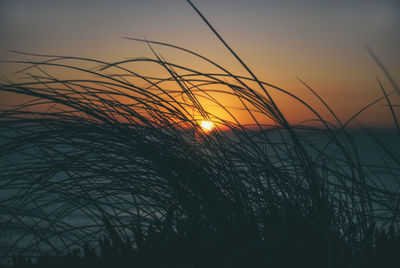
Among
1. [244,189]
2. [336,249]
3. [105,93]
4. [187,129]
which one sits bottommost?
[336,249]

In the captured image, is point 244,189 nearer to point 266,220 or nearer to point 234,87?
point 266,220

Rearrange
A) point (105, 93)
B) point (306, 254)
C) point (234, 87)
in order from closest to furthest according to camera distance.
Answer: point (306, 254) → point (234, 87) → point (105, 93)

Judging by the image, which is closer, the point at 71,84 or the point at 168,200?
the point at 168,200

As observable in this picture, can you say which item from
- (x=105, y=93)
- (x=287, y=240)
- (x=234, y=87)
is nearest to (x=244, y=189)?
(x=287, y=240)

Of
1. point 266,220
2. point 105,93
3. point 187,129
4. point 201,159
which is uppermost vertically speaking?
point 105,93

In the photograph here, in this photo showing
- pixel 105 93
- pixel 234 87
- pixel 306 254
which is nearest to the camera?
pixel 306 254

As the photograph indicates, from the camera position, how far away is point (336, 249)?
3.44 feet

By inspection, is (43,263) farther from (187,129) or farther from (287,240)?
(287,240)

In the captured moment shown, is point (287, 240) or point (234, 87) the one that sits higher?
point (234, 87)

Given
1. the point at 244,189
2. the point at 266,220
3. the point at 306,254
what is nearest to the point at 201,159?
the point at 244,189

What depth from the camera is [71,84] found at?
4.61 ft

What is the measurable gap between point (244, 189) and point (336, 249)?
31 cm

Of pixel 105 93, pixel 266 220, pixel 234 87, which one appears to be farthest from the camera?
pixel 105 93

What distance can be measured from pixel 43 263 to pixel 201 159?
628 mm
